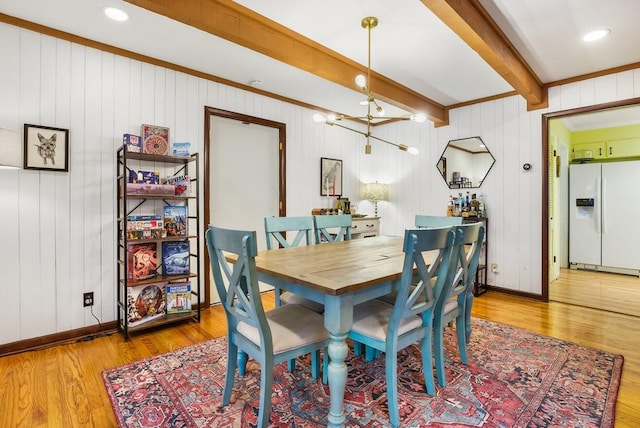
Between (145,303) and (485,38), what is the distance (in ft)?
11.0

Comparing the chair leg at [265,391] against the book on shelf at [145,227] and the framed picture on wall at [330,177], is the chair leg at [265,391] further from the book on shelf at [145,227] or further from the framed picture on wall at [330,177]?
the framed picture on wall at [330,177]

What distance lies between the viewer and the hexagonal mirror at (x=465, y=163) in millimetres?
4070

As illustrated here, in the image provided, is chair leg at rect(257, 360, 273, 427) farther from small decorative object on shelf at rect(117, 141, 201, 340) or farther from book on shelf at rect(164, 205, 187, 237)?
book on shelf at rect(164, 205, 187, 237)

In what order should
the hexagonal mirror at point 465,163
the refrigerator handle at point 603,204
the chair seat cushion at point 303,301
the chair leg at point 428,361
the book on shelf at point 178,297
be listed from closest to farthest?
the chair leg at point 428,361 < the chair seat cushion at point 303,301 < the book on shelf at point 178,297 < the hexagonal mirror at point 465,163 < the refrigerator handle at point 603,204

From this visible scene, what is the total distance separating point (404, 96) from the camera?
3.69 meters

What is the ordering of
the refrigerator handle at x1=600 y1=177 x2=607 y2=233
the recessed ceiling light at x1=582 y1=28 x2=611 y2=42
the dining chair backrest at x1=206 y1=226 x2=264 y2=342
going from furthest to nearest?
the refrigerator handle at x1=600 y1=177 x2=607 y2=233 < the recessed ceiling light at x1=582 y1=28 x2=611 y2=42 < the dining chair backrest at x1=206 y1=226 x2=264 y2=342

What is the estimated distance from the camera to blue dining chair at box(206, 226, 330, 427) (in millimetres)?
1388

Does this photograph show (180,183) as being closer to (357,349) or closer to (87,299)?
(87,299)

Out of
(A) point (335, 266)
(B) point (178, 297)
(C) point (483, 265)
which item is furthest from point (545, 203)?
(B) point (178, 297)

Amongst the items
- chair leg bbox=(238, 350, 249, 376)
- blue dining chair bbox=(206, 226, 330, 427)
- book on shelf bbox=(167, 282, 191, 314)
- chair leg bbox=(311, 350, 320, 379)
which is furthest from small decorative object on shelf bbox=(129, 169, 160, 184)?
chair leg bbox=(311, 350, 320, 379)

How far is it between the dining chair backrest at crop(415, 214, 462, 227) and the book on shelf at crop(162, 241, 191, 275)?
217 centimetres

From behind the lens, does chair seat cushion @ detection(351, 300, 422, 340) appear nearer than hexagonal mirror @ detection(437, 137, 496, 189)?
Yes

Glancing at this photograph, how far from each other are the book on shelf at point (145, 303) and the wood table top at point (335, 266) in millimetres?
1364

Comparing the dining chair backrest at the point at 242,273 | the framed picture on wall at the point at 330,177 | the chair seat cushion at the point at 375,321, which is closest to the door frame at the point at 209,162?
the framed picture on wall at the point at 330,177
